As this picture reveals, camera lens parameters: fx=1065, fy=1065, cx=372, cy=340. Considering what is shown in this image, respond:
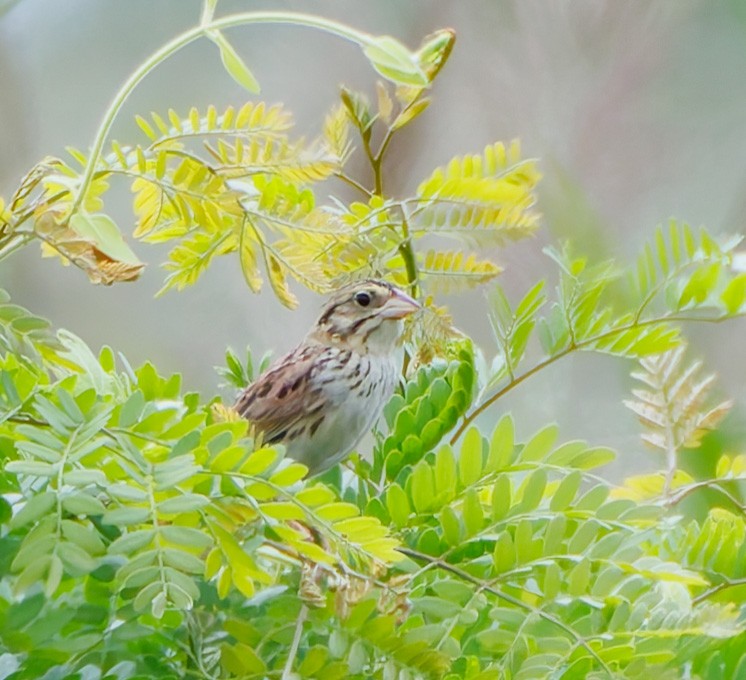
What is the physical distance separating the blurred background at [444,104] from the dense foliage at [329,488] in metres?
1.43

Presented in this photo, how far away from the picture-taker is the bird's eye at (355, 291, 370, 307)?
3.17 feet

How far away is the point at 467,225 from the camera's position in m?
0.64

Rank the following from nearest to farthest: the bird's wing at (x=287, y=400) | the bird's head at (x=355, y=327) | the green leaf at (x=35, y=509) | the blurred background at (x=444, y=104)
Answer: the green leaf at (x=35, y=509) → the bird's wing at (x=287, y=400) → the bird's head at (x=355, y=327) → the blurred background at (x=444, y=104)

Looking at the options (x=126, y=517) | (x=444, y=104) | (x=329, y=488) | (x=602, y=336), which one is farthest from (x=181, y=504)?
(x=444, y=104)

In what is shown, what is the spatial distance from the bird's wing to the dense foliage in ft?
0.89

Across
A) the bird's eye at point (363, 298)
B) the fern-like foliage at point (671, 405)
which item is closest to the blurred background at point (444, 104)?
the bird's eye at point (363, 298)

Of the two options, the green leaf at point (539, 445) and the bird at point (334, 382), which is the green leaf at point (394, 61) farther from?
the bird at point (334, 382)

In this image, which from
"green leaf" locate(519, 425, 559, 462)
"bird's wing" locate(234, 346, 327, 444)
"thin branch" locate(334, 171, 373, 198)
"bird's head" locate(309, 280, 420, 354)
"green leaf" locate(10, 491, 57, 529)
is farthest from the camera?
"bird's head" locate(309, 280, 420, 354)

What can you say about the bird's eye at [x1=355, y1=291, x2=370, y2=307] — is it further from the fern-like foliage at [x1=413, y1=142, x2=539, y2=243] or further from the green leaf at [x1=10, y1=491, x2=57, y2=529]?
the green leaf at [x1=10, y1=491, x2=57, y2=529]

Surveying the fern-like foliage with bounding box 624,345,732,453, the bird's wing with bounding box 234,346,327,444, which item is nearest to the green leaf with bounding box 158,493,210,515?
the fern-like foliage with bounding box 624,345,732,453

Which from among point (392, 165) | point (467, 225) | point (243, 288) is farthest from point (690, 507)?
point (243, 288)

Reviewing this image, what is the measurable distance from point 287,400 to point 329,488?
0.49m

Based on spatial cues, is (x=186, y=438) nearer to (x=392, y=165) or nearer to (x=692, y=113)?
(x=392, y=165)

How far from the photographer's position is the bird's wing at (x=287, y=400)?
914mm
